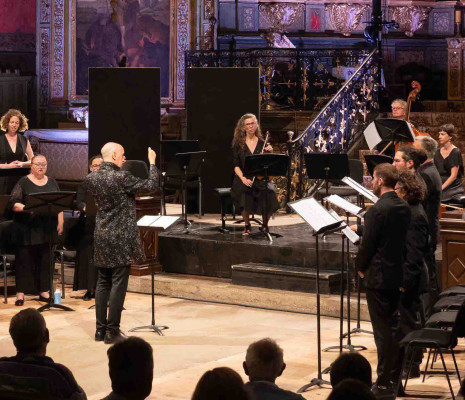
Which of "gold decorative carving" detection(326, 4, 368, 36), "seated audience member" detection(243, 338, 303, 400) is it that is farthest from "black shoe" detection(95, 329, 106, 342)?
"gold decorative carving" detection(326, 4, 368, 36)

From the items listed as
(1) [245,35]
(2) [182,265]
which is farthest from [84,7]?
(2) [182,265]

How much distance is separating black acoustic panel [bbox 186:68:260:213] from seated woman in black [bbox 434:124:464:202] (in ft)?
10.6

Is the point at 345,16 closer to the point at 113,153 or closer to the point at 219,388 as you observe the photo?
the point at 113,153

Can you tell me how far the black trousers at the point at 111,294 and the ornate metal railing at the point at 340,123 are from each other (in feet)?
16.5

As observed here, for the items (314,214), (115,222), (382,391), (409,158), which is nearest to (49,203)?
(115,222)

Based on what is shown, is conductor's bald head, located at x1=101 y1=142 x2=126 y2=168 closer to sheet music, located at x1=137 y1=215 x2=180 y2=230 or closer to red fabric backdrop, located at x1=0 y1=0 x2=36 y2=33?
sheet music, located at x1=137 y1=215 x2=180 y2=230

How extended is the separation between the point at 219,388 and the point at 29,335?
1.47 meters

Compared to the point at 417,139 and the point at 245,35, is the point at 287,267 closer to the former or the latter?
the point at 417,139

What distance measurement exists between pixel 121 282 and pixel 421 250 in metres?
2.80

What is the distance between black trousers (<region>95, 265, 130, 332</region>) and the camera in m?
8.94

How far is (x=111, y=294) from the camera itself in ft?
29.3

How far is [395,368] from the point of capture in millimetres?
7168

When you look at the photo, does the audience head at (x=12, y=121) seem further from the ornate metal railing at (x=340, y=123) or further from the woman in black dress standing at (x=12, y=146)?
the ornate metal railing at (x=340, y=123)

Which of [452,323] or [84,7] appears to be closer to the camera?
[452,323]
